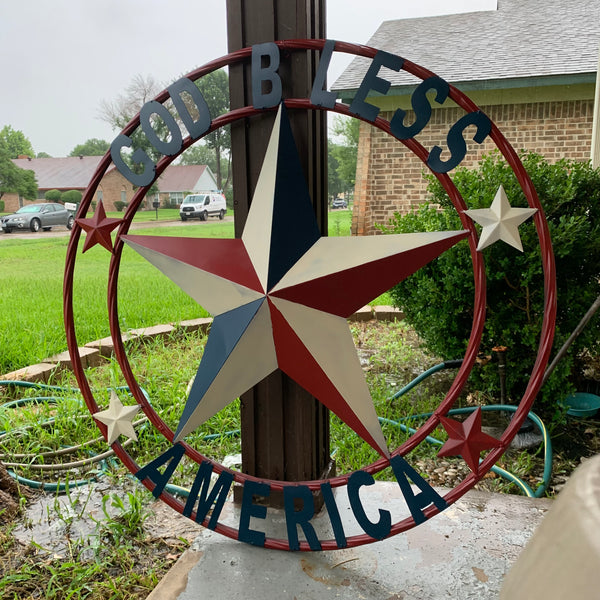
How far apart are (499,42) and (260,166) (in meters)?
5.19

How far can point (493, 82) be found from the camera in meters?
5.03

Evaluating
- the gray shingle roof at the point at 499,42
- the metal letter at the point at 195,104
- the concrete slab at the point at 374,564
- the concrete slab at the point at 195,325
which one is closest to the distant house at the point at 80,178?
the concrete slab at the point at 195,325

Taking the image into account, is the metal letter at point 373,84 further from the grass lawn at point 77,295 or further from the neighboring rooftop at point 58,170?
the neighboring rooftop at point 58,170

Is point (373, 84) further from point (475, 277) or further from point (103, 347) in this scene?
point (103, 347)

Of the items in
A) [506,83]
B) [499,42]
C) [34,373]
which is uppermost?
[499,42]

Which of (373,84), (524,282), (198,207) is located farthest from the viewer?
(198,207)

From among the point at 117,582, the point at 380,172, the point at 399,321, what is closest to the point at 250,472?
the point at 117,582

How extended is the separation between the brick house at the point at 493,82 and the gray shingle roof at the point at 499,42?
0.01 metres

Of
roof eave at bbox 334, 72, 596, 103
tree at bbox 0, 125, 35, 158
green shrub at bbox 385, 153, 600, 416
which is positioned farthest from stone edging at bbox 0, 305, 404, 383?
tree at bbox 0, 125, 35, 158

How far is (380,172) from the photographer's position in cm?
592

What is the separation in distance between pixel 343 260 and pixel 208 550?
873 mm

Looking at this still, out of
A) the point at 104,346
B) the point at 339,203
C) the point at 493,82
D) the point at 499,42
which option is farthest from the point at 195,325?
the point at 499,42

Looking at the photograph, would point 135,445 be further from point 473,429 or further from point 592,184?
point 592,184

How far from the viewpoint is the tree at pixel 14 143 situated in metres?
4.95
